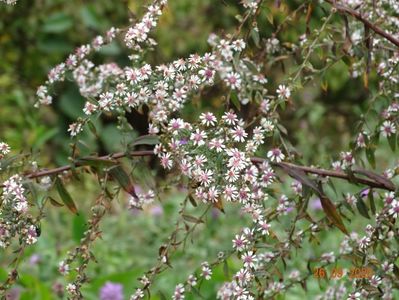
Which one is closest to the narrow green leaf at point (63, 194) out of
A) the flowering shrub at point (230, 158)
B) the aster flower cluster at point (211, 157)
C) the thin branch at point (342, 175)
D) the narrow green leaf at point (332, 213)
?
the flowering shrub at point (230, 158)

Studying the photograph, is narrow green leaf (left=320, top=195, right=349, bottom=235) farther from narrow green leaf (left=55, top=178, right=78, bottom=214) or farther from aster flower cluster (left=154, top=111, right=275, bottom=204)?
narrow green leaf (left=55, top=178, right=78, bottom=214)

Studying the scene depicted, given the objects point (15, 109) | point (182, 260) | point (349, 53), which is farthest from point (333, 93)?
point (349, 53)

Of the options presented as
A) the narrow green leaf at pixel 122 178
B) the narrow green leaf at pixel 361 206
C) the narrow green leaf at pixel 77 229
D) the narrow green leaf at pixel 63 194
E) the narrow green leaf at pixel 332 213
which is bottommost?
the narrow green leaf at pixel 332 213

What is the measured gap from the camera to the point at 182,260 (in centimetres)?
352

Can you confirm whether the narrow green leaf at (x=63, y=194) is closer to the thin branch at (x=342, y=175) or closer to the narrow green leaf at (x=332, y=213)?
the thin branch at (x=342, y=175)

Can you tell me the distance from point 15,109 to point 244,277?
4653 mm

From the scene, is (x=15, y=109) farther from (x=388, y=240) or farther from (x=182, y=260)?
(x=388, y=240)

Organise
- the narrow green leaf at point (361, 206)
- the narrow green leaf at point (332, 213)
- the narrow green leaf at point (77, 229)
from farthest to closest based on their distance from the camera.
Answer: the narrow green leaf at point (77, 229)
the narrow green leaf at point (361, 206)
the narrow green leaf at point (332, 213)

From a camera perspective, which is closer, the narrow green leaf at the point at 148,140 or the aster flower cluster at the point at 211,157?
the aster flower cluster at the point at 211,157

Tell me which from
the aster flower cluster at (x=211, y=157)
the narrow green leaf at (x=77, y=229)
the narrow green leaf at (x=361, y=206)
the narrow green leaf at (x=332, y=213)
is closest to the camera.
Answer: the aster flower cluster at (x=211, y=157)

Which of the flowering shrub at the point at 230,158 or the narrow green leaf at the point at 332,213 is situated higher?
the flowering shrub at the point at 230,158

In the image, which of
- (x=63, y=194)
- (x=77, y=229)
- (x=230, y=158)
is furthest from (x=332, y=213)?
(x=77, y=229)

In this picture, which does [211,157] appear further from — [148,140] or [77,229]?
[77,229]

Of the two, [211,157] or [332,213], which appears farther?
[332,213]
